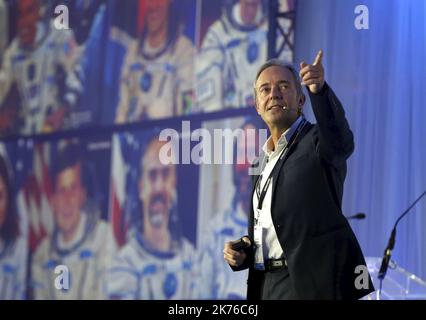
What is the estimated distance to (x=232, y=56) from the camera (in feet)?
17.2

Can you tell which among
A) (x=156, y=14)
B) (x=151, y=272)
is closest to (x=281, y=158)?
(x=151, y=272)

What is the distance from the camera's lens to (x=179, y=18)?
5598 millimetres

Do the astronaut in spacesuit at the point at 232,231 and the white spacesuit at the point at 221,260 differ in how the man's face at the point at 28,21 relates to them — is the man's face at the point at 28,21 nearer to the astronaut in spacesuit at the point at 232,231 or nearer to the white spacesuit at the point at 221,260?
the astronaut in spacesuit at the point at 232,231

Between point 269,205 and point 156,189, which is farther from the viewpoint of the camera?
point 156,189

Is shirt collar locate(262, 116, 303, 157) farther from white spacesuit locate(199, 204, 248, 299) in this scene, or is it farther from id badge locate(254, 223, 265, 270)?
white spacesuit locate(199, 204, 248, 299)

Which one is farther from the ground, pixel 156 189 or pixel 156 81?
pixel 156 81

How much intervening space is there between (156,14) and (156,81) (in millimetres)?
528

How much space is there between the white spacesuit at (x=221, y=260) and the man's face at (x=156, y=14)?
5.23 ft

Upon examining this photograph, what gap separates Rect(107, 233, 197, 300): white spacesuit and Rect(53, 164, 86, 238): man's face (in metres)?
0.57

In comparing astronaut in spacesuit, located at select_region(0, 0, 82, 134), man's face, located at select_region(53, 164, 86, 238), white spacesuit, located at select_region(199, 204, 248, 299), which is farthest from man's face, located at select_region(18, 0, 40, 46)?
white spacesuit, located at select_region(199, 204, 248, 299)

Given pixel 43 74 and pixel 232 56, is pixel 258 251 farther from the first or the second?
pixel 43 74

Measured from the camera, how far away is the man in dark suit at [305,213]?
2.02 meters
